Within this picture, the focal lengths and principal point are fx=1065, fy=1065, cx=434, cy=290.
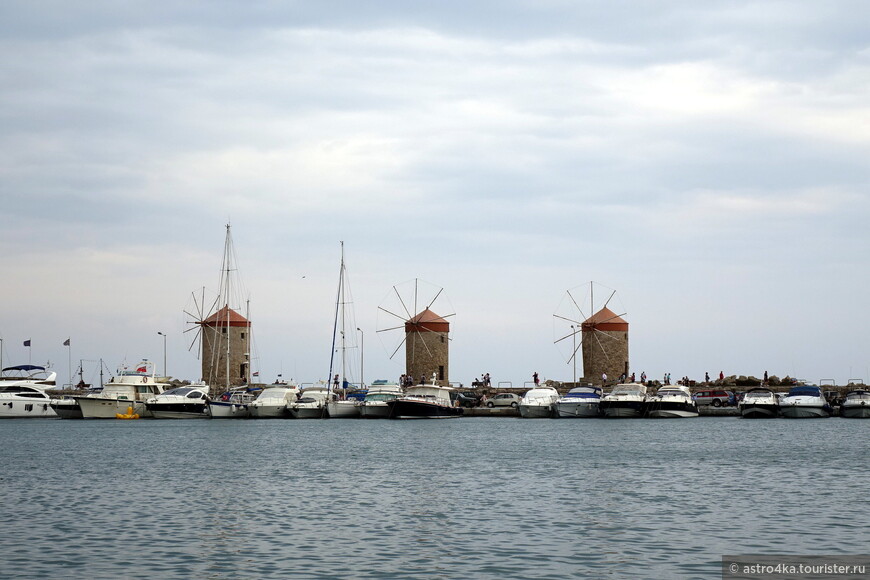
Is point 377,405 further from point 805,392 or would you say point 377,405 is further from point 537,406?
point 805,392

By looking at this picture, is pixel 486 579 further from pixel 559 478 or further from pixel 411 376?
pixel 411 376

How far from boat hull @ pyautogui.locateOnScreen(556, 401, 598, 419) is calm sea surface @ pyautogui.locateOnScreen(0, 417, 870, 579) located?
24680 mm

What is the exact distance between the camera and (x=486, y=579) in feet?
61.8

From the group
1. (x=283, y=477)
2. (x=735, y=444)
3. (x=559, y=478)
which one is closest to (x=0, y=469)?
(x=283, y=477)

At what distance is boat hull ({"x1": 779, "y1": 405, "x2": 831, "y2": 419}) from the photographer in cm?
7556

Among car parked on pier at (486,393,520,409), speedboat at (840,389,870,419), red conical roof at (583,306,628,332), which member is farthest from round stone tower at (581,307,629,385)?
speedboat at (840,389,870,419)

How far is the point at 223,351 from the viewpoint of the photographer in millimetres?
112125

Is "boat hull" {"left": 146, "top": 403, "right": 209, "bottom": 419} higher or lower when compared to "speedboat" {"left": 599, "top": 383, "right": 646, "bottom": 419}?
lower

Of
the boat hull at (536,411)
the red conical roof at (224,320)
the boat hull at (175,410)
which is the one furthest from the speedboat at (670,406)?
the red conical roof at (224,320)

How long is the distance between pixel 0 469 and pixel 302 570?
79.8 feet

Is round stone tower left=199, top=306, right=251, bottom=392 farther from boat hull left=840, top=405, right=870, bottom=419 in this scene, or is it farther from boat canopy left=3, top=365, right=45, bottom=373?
boat hull left=840, top=405, right=870, bottom=419

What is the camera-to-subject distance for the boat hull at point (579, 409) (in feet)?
260

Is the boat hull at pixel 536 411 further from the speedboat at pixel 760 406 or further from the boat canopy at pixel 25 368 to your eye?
the boat canopy at pixel 25 368

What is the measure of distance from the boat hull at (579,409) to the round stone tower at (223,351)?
42924mm
